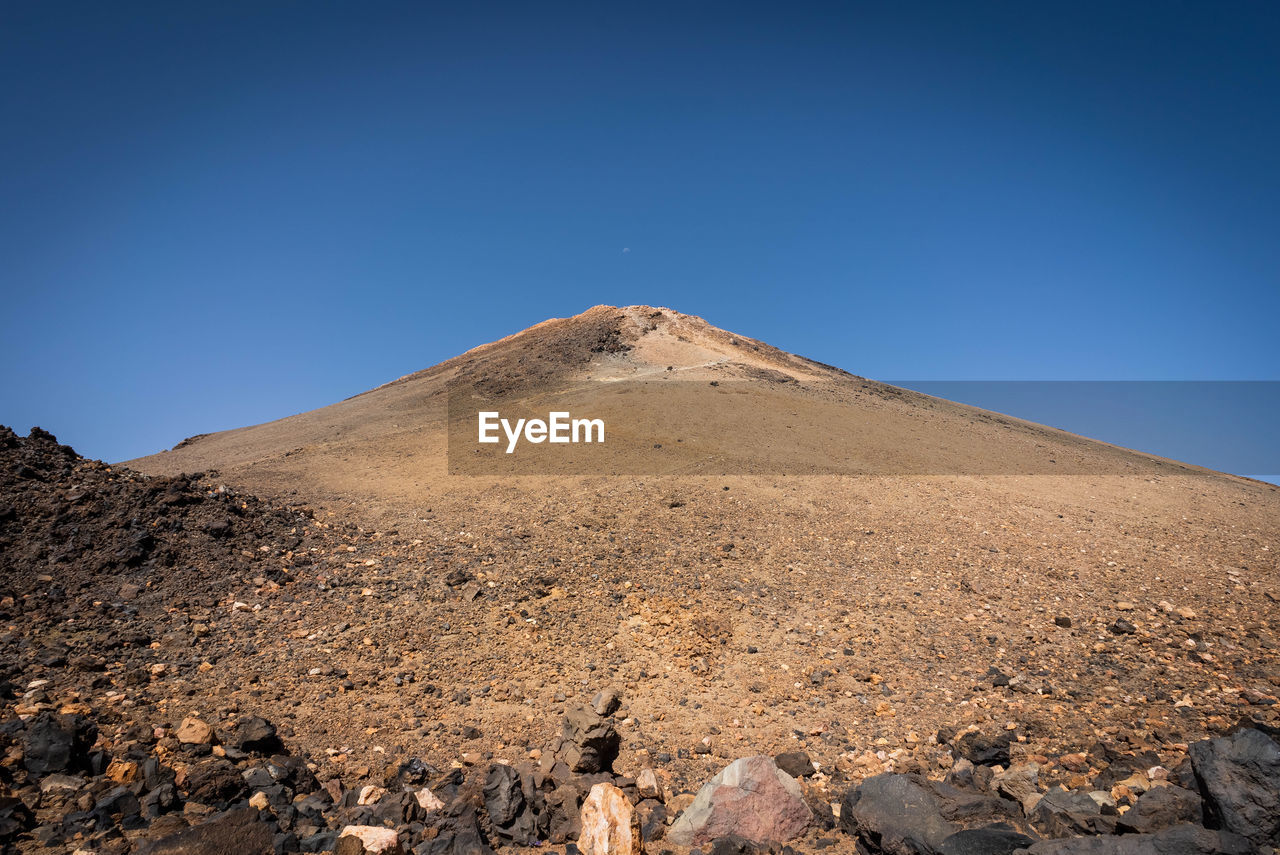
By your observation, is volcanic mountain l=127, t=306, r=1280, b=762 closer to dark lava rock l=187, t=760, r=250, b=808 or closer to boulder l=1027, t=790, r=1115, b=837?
dark lava rock l=187, t=760, r=250, b=808

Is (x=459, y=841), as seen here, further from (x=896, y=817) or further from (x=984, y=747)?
(x=984, y=747)

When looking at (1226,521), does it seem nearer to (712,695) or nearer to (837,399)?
(837,399)

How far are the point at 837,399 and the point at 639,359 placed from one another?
666cm

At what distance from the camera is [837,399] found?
59.1 ft

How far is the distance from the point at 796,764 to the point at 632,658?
2.11m

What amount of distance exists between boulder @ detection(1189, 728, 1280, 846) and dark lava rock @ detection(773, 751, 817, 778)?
7.84 feet

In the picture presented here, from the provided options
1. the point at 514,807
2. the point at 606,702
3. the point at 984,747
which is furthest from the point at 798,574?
the point at 514,807

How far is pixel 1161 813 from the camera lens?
3.65 metres

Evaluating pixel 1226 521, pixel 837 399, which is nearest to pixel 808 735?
pixel 1226 521

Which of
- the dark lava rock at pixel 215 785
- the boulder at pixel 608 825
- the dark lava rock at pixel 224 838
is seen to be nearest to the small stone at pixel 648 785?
the boulder at pixel 608 825

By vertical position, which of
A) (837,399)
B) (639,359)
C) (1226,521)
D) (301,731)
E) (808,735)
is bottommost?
(808,735)

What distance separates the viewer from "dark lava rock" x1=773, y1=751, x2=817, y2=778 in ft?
16.0

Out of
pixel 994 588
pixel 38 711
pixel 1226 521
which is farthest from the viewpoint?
pixel 1226 521

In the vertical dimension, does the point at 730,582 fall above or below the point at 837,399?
below
